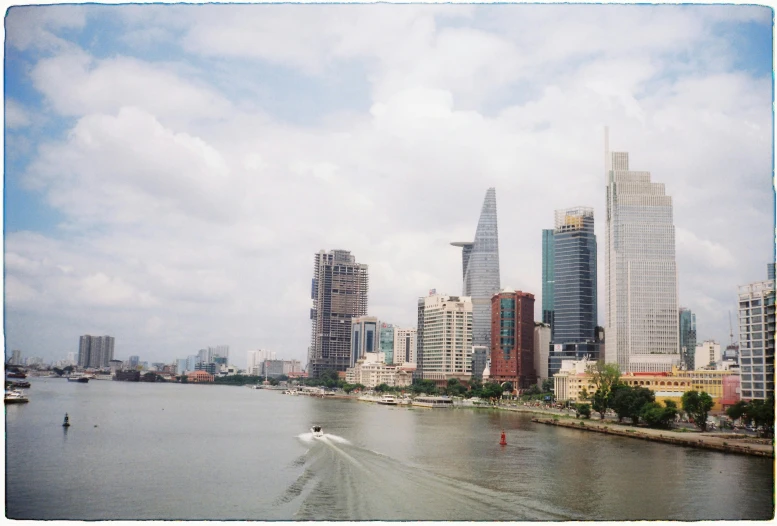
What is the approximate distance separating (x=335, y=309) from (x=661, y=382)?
46.1 meters

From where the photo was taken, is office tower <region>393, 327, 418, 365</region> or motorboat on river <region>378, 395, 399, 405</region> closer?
motorboat on river <region>378, 395, 399, 405</region>

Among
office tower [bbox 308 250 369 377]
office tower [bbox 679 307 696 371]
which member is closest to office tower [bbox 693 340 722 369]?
office tower [bbox 679 307 696 371]

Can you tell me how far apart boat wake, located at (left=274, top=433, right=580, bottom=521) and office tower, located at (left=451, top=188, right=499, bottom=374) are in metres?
49.9

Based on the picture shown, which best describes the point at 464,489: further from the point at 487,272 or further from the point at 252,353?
the point at 252,353

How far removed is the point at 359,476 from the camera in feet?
35.1

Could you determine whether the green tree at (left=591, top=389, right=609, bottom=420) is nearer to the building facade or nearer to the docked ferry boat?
the docked ferry boat

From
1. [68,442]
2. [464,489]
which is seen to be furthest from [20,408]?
[464,489]

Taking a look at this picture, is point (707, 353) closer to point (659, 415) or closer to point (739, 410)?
point (659, 415)

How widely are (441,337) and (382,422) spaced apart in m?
32.7

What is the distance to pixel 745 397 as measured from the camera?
18.0 metres

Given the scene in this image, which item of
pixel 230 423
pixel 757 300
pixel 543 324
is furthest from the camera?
pixel 543 324

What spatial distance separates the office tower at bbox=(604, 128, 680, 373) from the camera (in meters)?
37.6

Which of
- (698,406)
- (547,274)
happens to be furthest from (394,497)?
(547,274)

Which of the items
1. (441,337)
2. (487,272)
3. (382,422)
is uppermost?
(487,272)
